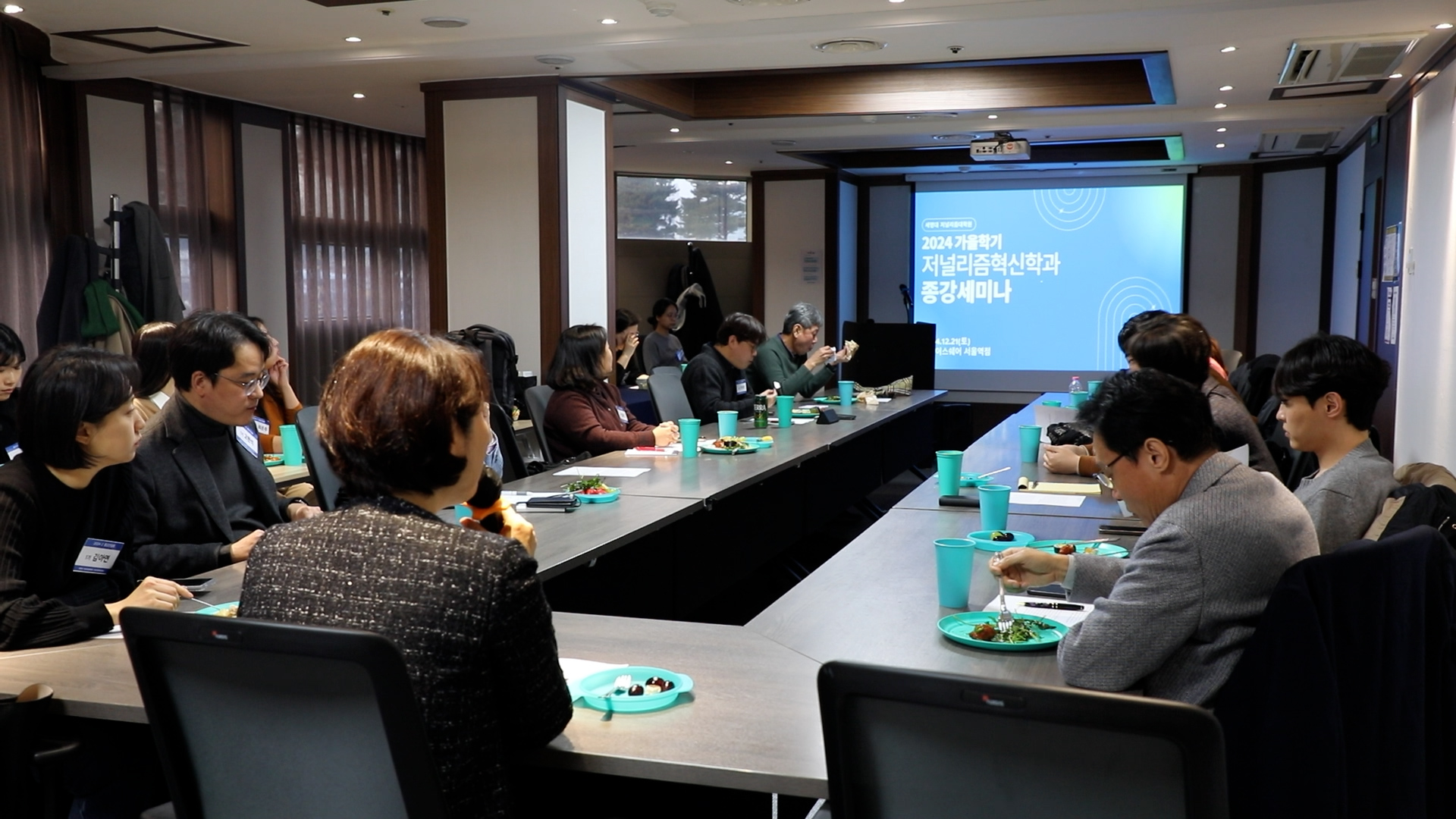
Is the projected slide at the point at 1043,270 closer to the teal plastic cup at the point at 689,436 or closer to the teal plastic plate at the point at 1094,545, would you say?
the teal plastic cup at the point at 689,436

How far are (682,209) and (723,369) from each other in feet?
20.6

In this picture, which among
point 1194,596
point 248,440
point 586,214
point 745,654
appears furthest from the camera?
point 586,214

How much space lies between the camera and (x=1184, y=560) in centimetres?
164

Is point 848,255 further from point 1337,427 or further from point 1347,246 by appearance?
point 1337,427

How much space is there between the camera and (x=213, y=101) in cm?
727

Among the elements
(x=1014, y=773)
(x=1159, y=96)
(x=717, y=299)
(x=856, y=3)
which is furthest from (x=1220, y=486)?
(x=717, y=299)

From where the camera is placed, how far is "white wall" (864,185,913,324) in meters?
12.3

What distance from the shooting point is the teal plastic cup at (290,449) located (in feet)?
13.5

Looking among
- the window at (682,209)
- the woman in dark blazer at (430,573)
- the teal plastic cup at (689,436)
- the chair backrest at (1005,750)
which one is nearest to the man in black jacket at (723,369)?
the teal plastic cup at (689,436)

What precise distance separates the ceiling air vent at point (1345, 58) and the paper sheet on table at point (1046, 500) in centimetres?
343

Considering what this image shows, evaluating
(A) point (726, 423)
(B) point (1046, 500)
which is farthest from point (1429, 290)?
(A) point (726, 423)

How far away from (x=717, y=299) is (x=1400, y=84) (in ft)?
22.6

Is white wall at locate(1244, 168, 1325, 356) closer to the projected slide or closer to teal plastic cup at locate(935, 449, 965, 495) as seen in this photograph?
the projected slide

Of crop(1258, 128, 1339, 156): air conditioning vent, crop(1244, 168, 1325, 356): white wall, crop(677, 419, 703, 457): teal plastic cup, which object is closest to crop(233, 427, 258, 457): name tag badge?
crop(677, 419, 703, 457): teal plastic cup
